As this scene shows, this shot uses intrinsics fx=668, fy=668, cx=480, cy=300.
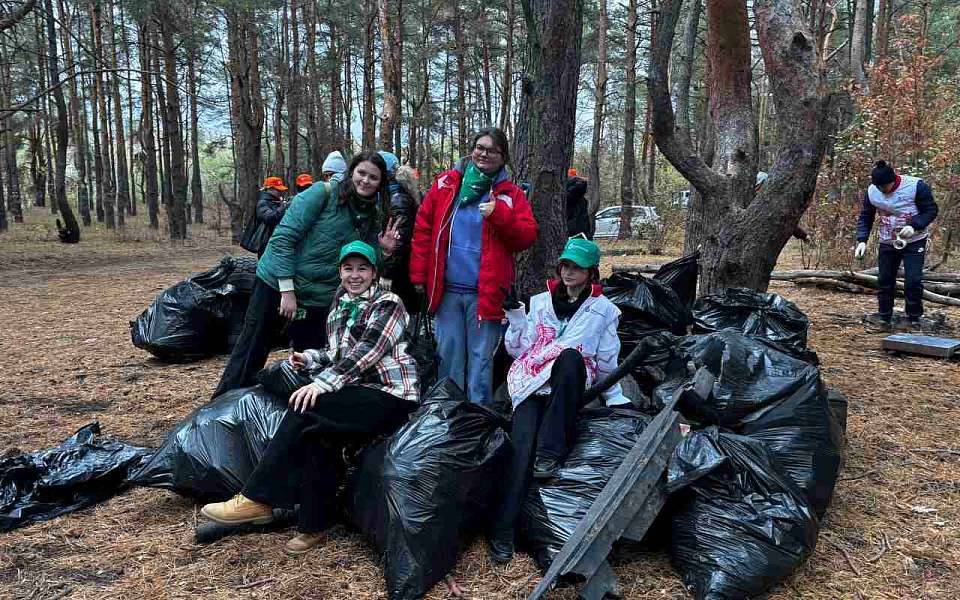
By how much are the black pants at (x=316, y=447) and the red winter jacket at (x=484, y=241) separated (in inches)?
29.9

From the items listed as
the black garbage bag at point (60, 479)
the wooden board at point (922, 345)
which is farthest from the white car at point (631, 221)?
the black garbage bag at point (60, 479)

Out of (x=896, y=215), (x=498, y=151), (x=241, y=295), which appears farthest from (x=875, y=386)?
(x=241, y=295)

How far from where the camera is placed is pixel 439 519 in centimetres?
228

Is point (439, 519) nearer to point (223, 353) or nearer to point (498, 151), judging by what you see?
point (498, 151)

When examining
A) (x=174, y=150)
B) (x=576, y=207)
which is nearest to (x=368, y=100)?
(x=174, y=150)

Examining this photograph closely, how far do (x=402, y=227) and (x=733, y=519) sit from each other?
209 centimetres

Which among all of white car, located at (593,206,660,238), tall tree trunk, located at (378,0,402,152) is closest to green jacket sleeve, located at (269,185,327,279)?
tall tree trunk, located at (378,0,402,152)

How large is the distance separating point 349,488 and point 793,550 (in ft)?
5.21

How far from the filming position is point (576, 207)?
6.38 metres

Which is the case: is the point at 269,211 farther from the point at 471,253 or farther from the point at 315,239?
the point at 471,253

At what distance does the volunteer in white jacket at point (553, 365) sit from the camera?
2.55 meters

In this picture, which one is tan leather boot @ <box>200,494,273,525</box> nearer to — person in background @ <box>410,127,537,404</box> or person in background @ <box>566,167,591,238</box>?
person in background @ <box>410,127,537,404</box>

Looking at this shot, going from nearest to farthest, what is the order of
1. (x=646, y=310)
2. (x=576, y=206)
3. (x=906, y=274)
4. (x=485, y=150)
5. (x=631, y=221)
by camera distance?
(x=485, y=150)
(x=646, y=310)
(x=906, y=274)
(x=576, y=206)
(x=631, y=221)

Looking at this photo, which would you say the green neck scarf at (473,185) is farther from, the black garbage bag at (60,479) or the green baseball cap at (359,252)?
the black garbage bag at (60,479)
